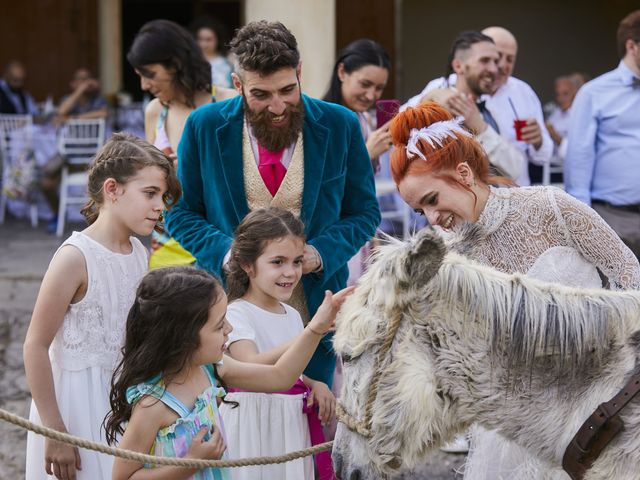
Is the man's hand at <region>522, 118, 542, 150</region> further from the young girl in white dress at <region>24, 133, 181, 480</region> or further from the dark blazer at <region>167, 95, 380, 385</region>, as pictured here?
the young girl in white dress at <region>24, 133, 181, 480</region>

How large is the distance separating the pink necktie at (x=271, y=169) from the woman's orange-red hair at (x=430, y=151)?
2.13ft

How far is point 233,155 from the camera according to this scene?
11.0 feet

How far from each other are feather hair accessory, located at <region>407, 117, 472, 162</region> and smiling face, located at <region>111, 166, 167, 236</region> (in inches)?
35.4

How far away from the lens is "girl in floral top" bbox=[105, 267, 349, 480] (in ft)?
8.34

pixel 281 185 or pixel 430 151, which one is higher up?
pixel 430 151

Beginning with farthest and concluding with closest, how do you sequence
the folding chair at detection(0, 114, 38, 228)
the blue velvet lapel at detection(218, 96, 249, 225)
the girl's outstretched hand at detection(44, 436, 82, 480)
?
the folding chair at detection(0, 114, 38, 228)
the blue velvet lapel at detection(218, 96, 249, 225)
the girl's outstretched hand at detection(44, 436, 82, 480)

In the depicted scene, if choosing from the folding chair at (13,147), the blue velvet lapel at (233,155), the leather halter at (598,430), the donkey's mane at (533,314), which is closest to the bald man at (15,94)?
the folding chair at (13,147)

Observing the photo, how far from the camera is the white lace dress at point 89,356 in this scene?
9.71 feet

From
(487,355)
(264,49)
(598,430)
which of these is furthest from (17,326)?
(598,430)

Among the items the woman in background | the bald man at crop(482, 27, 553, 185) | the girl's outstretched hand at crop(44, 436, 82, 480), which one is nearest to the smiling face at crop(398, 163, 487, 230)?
the girl's outstretched hand at crop(44, 436, 82, 480)

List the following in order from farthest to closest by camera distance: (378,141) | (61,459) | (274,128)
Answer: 1. (378,141)
2. (274,128)
3. (61,459)

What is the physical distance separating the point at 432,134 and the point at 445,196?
0.19m

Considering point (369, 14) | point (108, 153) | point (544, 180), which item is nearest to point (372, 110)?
point (544, 180)

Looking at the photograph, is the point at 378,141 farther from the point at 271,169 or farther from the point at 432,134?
the point at 432,134
